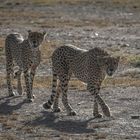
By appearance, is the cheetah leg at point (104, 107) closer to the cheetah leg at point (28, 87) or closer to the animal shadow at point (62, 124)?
the animal shadow at point (62, 124)

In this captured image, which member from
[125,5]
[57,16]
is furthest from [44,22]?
[125,5]

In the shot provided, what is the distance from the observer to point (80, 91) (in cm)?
1920

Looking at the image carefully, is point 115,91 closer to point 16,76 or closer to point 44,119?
point 16,76

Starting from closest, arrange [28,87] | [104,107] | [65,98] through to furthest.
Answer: [104,107], [65,98], [28,87]

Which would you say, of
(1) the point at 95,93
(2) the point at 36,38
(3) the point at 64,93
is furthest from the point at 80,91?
(1) the point at 95,93

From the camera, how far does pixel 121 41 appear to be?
32.1 m

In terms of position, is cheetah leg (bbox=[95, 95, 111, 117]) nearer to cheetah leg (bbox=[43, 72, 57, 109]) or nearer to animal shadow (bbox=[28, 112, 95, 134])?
animal shadow (bbox=[28, 112, 95, 134])

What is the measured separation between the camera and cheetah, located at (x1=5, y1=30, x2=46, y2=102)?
1777 cm

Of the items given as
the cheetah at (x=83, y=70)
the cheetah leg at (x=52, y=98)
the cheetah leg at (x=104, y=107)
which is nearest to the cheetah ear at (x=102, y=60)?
the cheetah at (x=83, y=70)

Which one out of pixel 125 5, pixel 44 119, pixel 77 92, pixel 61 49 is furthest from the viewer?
pixel 125 5

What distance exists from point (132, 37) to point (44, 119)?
19.0m

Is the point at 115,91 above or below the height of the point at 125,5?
above

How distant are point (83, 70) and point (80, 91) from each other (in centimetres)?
317

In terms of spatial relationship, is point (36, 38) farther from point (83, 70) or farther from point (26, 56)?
point (83, 70)
